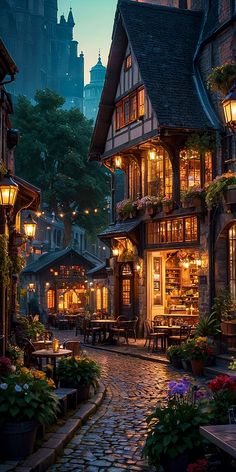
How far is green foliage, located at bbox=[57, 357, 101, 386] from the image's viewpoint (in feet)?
39.1

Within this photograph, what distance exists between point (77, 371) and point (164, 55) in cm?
1565

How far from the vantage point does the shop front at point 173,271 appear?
23.3m

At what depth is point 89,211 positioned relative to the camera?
50.2m

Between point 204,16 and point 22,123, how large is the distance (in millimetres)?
26581

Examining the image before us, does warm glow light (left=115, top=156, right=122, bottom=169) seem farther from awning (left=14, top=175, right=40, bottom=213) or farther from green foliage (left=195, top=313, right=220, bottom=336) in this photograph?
green foliage (left=195, top=313, right=220, bottom=336)

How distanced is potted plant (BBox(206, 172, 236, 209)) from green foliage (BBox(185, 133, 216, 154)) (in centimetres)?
218

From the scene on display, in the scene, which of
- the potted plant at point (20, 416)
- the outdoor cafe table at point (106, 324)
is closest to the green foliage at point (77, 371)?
the potted plant at point (20, 416)

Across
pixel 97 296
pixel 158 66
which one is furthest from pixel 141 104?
pixel 97 296

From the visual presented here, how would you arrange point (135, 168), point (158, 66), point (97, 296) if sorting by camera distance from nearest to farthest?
point (158, 66)
point (135, 168)
point (97, 296)

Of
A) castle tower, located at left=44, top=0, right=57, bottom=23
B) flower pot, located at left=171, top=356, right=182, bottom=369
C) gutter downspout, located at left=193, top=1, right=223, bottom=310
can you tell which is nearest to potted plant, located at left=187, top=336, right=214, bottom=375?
flower pot, located at left=171, top=356, right=182, bottom=369

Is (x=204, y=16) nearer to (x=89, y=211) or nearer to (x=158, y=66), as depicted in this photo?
(x=158, y=66)

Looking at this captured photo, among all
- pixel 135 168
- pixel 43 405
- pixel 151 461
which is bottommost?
pixel 151 461

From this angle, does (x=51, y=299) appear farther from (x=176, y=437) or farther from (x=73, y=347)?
(x=176, y=437)

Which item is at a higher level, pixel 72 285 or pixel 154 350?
pixel 72 285
